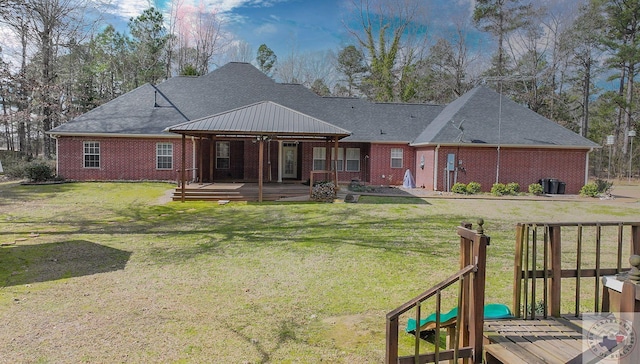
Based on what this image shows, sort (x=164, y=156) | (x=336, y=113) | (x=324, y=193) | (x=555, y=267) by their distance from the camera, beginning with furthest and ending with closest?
1. (x=336, y=113)
2. (x=164, y=156)
3. (x=324, y=193)
4. (x=555, y=267)

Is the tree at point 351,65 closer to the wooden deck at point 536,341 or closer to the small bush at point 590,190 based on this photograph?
the small bush at point 590,190

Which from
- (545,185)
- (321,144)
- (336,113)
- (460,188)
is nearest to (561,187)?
(545,185)

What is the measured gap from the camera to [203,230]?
9.88 meters

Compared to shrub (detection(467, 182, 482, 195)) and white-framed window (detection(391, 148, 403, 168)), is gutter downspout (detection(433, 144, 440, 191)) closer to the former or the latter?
shrub (detection(467, 182, 482, 195))

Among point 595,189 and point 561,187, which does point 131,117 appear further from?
point 595,189

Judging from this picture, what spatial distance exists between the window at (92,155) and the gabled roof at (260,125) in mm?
8719

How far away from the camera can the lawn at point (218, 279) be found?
408 cm

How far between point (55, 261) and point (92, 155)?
1611 cm

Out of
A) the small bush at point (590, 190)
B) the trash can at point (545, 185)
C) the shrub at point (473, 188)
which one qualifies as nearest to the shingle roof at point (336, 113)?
the trash can at point (545, 185)

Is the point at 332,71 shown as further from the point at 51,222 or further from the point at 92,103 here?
the point at 51,222

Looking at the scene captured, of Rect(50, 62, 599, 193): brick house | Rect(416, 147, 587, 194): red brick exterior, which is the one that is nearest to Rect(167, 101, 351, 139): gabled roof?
Rect(50, 62, 599, 193): brick house

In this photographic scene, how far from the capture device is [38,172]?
63.6 ft

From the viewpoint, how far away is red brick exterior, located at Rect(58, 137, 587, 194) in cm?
2016

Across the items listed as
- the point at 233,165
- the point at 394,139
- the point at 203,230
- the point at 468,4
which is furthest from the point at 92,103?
the point at 468,4
